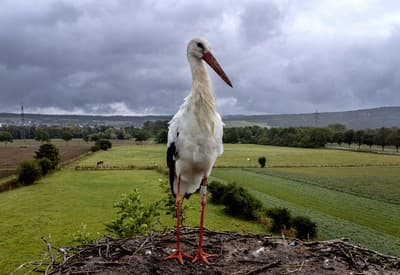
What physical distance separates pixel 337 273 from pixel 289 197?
27832 mm

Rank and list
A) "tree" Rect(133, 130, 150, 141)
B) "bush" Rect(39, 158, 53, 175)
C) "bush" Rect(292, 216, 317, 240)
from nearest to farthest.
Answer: "bush" Rect(292, 216, 317, 240)
"bush" Rect(39, 158, 53, 175)
"tree" Rect(133, 130, 150, 141)

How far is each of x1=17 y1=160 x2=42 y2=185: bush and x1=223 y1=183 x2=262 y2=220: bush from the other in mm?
26579

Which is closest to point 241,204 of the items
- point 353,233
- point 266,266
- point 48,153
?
point 353,233

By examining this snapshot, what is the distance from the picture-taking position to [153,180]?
42562 mm

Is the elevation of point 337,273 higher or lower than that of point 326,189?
higher

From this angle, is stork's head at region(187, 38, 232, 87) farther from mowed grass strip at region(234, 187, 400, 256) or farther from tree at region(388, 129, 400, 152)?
tree at region(388, 129, 400, 152)

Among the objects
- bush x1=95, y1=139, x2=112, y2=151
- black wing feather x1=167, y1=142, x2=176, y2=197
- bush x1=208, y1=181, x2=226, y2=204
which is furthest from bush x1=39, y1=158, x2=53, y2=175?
black wing feather x1=167, y1=142, x2=176, y2=197

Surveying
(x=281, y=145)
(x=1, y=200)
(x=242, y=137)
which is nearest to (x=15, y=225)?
(x=1, y=200)

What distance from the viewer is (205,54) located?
5484 mm

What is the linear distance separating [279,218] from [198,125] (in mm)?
17360

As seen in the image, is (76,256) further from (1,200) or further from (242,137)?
(242,137)

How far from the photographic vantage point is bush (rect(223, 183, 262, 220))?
25.6m

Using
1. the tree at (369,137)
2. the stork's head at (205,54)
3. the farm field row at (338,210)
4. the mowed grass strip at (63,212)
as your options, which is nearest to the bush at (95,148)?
the mowed grass strip at (63,212)

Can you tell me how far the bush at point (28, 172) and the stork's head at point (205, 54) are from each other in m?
41.7
